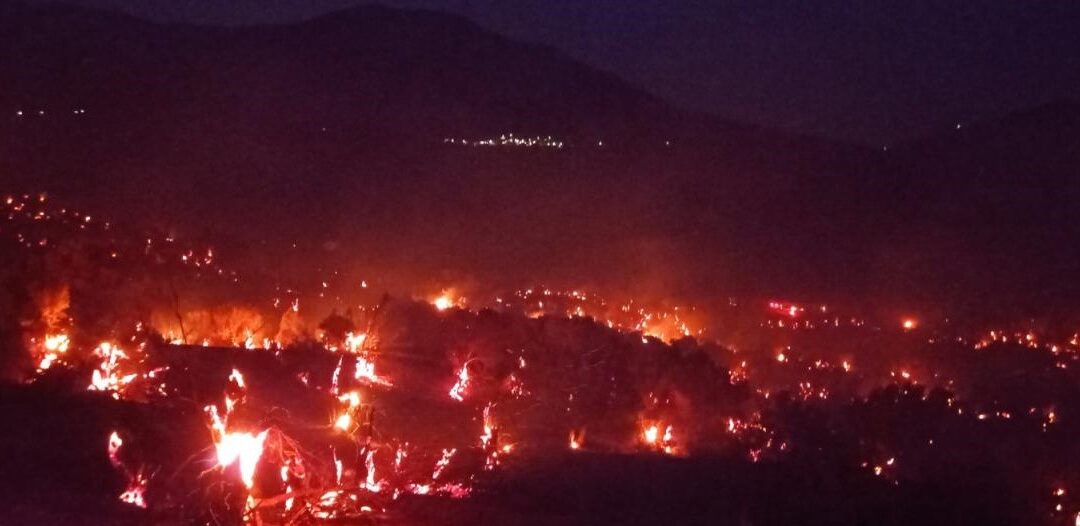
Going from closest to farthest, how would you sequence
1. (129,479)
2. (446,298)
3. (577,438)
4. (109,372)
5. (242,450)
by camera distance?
(242,450)
(129,479)
(109,372)
(577,438)
(446,298)

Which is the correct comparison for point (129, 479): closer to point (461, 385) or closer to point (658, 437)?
point (461, 385)

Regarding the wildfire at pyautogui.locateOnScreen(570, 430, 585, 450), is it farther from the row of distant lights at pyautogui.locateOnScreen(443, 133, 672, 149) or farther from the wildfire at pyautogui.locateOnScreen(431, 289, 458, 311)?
the row of distant lights at pyautogui.locateOnScreen(443, 133, 672, 149)

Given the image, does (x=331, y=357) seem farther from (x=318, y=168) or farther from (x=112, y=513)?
(x=318, y=168)

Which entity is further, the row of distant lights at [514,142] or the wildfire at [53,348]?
the row of distant lights at [514,142]

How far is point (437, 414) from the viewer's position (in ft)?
41.4

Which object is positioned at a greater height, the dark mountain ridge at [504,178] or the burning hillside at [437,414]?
the dark mountain ridge at [504,178]

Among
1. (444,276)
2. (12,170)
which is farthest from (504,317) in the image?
(12,170)

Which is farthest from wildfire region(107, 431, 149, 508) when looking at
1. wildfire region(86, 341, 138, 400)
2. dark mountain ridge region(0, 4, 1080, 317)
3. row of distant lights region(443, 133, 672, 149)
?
row of distant lights region(443, 133, 672, 149)

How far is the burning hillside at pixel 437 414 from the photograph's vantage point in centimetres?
717

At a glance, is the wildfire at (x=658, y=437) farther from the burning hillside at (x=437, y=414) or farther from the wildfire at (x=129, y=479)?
the wildfire at (x=129, y=479)

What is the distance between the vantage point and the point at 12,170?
28.0 m

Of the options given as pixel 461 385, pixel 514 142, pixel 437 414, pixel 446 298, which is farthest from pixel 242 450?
pixel 514 142

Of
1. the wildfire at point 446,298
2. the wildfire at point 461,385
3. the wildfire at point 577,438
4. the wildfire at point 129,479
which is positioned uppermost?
the wildfire at point 446,298

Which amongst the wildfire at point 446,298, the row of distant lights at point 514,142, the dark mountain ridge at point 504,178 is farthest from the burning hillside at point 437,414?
the row of distant lights at point 514,142
